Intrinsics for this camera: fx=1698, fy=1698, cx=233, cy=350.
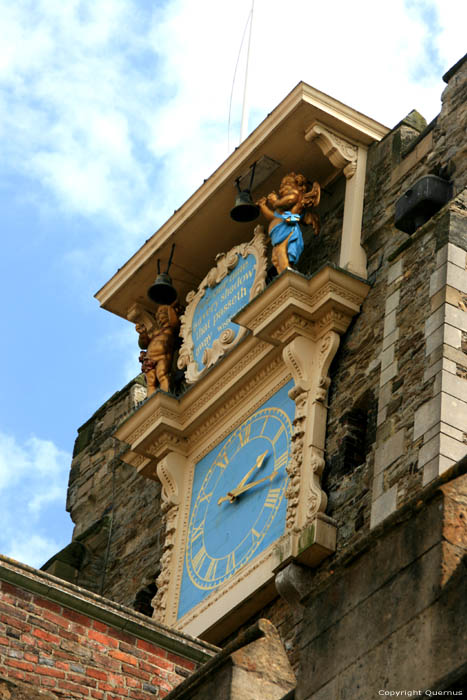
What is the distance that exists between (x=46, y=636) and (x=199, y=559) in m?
5.99

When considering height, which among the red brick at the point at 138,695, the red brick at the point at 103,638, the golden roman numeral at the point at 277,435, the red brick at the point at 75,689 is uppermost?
the golden roman numeral at the point at 277,435

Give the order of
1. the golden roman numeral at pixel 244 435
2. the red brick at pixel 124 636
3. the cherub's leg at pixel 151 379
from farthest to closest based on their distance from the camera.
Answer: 1. the cherub's leg at pixel 151 379
2. the golden roman numeral at pixel 244 435
3. the red brick at pixel 124 636

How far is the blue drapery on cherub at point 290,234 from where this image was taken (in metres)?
16.2

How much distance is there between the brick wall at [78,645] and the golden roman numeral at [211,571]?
194 inches

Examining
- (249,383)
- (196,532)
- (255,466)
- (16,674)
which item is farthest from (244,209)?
(16,674)

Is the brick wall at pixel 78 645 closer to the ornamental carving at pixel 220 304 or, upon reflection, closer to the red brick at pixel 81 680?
the red brick at pixel 81 680

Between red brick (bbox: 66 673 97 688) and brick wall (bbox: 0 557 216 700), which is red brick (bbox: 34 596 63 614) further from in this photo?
red brick (bbox: 66 673 97 688)

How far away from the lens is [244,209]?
55.4 feet

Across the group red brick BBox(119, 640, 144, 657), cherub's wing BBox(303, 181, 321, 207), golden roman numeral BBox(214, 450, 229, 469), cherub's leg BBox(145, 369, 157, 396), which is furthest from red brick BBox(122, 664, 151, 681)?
cherub's leg BBox(145, 369, 157, 396)

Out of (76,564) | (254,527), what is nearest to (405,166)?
(254,527)

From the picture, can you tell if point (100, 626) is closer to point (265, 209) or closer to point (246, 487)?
point (246, 487)

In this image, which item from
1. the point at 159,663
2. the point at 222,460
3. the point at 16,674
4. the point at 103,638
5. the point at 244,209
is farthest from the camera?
the point at 244,209

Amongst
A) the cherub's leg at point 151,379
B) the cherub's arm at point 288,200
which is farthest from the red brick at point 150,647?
the cherub's leg at point 151,379

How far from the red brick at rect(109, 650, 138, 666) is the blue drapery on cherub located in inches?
263
